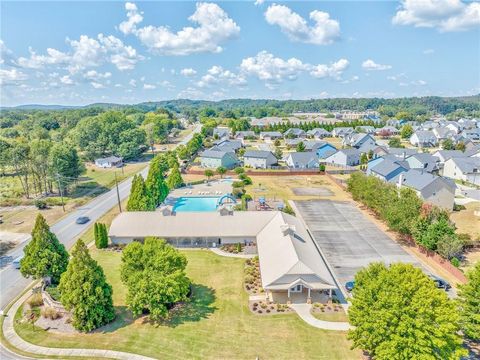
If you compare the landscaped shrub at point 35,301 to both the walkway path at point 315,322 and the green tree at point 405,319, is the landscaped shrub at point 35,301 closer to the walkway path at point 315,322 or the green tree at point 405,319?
the walkway path at point 315,322

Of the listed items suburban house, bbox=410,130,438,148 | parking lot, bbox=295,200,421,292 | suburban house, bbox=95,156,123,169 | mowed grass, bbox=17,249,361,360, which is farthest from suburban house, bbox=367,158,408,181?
suburban house, bbox=95,156,123,169

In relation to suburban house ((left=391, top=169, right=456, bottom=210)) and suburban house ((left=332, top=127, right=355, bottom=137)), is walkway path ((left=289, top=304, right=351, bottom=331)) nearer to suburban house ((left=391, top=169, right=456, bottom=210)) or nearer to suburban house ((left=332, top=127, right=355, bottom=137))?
suburban house ((left=391, top=169, right=456, bottom=210))

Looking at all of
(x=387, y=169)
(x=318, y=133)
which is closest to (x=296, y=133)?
(x=318, y=133)

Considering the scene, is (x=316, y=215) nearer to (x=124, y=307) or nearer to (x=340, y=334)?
(x=340, y=334)

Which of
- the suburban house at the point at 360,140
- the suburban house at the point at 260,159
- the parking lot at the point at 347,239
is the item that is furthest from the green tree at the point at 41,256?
the suburban house at the point at 360,140

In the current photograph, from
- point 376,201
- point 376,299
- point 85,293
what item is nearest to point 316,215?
point 376,201

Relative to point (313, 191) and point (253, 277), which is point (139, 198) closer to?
point (253, 277)
